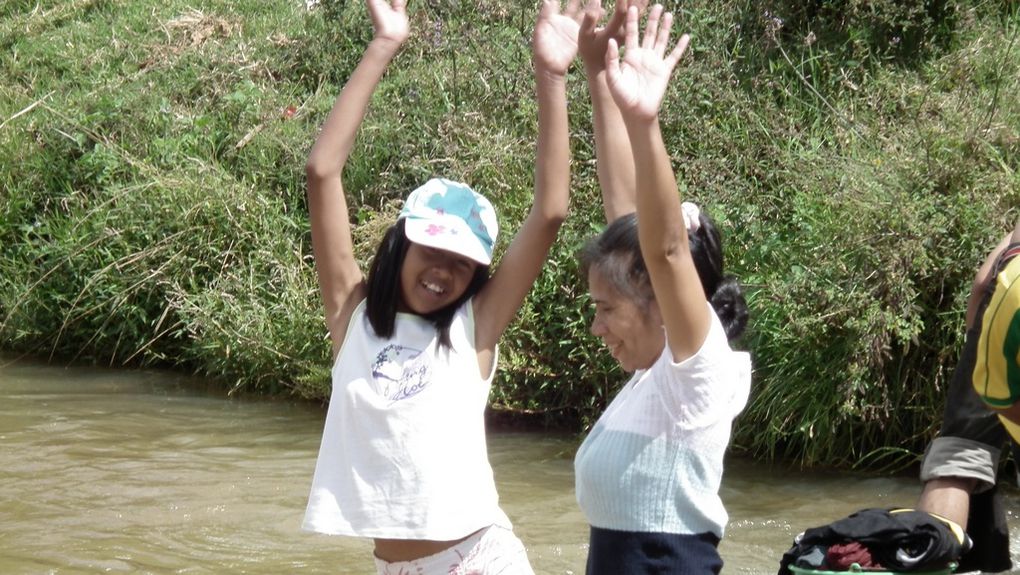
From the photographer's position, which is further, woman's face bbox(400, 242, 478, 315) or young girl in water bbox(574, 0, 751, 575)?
woman's face bbox(400, 242, 478, 315)

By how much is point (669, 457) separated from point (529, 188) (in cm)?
469

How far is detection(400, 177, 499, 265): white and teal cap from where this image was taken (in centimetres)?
282

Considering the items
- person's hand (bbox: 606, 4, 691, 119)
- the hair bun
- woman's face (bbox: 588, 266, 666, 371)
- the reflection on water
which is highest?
person's hand (bbox: 606, 4, 691, 119)

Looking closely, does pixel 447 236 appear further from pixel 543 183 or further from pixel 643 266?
pixel 643 266

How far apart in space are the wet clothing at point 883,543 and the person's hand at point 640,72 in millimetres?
1161

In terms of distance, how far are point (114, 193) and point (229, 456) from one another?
259cm

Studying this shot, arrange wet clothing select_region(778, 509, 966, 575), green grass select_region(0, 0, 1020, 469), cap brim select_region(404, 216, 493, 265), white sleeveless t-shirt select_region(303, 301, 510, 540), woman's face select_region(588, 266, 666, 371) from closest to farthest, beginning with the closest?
woman's face select_region(588, 266, 666, 371) → white sleeveless t-shirt select_region(303, 301, 510, 540) → cap brim select_region(404, 216, 493, 265) → wet clothing select_region(778, 509, 966, 575) → green grass select_region(0, 0, 1020, 469)

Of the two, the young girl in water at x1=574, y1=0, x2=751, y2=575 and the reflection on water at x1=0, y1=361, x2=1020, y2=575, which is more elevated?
the young girl in water at x1=574, y1=0, x2=751, y2=575

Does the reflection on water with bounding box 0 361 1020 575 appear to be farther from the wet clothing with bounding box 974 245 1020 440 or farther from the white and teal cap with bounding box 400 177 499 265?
the wet clothing with bounding box 974 245 1020 440

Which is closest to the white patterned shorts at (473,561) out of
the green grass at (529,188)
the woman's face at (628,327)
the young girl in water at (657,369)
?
the young girl in water at (657,369)

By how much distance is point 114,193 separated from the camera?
8.42 m

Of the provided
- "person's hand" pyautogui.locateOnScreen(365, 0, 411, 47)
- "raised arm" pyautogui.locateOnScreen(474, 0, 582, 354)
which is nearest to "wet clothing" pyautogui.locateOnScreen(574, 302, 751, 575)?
"raised arm" pyautogui.locateOnScreen(474, 0, 582, 354)

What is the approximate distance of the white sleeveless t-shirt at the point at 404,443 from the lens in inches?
106

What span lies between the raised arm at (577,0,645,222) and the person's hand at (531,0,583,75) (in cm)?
4
